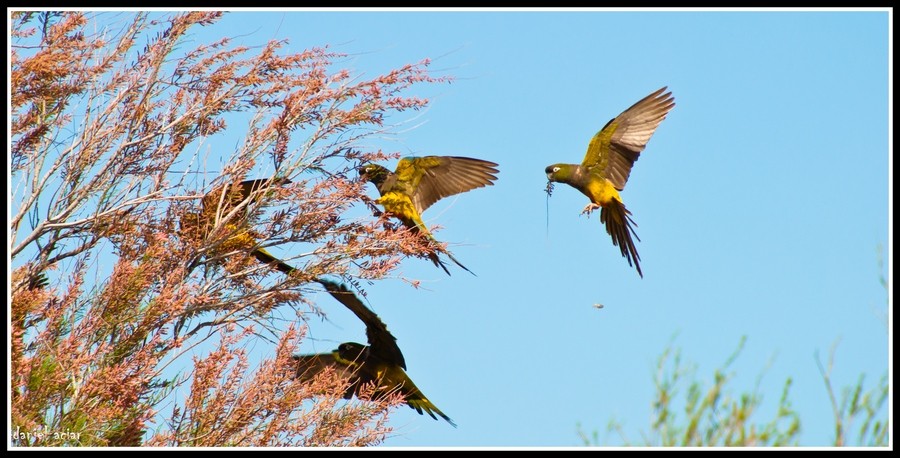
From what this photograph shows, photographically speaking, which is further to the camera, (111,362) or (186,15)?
(186,15)

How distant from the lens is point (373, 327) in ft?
23.2

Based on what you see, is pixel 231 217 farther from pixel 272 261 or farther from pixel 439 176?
pixel 439 176

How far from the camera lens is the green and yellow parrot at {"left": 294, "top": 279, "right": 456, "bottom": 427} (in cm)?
705

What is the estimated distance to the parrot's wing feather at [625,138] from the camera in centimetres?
769

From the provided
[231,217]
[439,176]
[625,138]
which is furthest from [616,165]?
[231,217]

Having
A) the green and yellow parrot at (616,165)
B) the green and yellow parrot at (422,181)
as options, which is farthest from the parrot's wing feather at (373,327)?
the green and yellow parrot at (616,165)

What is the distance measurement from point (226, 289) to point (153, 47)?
5.86 ft

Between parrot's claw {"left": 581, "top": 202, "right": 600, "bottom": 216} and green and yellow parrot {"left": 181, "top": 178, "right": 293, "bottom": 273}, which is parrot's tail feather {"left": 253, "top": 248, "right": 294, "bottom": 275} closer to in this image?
green and yellow parrot {"left": 181, "top": 178, "right": 293, "bottom": 273}

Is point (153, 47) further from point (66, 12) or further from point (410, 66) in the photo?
point (410, 66)

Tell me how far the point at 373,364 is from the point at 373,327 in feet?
1.14

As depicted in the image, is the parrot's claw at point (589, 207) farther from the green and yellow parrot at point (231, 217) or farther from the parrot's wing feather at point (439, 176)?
the green and yellow parrot at point (231, 217)

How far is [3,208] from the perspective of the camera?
6.25m

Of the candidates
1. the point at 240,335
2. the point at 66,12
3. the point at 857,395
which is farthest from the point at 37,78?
the point at 857,395
